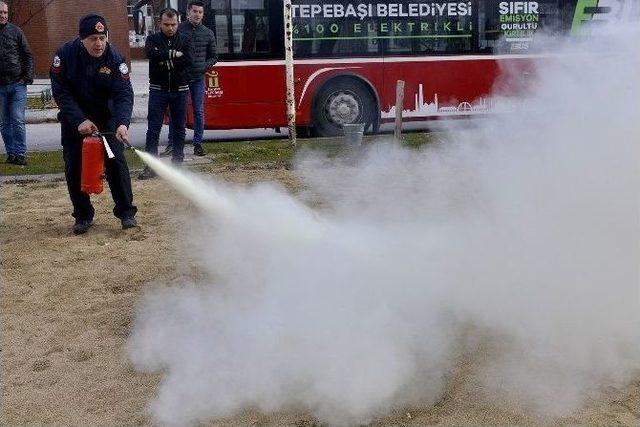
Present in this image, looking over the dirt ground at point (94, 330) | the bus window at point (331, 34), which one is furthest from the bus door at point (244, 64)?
the dirt ground at point (94, 330)

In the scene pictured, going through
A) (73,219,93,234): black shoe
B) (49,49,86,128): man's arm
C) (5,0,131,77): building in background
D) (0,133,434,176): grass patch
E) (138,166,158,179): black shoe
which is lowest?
(73,219,93,234): black shoe

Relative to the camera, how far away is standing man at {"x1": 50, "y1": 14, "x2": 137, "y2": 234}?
6000 mm

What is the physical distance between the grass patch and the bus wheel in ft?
2.01

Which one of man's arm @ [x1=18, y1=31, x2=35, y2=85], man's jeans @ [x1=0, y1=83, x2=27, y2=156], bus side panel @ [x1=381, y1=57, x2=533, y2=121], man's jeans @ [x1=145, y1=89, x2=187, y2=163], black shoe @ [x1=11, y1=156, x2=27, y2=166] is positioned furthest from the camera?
bus side panel @ [x1=381, y1=57, x2=533, y2=121]

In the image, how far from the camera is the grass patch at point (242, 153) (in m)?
9.43

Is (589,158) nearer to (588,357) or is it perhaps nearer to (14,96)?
(588,357)

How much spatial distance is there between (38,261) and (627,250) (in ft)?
13.4

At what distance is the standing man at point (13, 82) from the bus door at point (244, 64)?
3.04m

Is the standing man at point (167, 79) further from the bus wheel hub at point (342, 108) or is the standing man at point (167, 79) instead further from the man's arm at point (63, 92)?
the bus wheel hub at point (342, 108)

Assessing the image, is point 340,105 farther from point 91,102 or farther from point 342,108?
point 91,102

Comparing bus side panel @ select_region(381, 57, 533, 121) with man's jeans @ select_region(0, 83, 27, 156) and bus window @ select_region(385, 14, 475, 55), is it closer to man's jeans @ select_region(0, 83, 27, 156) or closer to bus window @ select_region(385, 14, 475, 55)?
bus window @ select_region(385, 14, 475, 55)

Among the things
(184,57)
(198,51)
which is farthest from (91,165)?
(198,51)

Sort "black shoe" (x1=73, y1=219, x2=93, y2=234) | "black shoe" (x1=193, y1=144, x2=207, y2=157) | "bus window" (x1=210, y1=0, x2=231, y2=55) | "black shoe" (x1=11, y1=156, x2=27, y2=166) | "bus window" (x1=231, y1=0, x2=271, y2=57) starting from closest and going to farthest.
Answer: "black shoe" (x1=73, y1=219, x2=93, y2=234), "black shoe" (x1=11, y1=156, x2=27, y2=166), "black shoe" (x1=193, y1=144, x2=207, y2=157), "bus window" (x1=210, y1=0, x2=231, y2=55), "bus window" (x1=231, y1=0, x2=271, y2=57)

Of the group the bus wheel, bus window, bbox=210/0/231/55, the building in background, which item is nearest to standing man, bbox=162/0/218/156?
bus window, bbox=210/0/231/55
